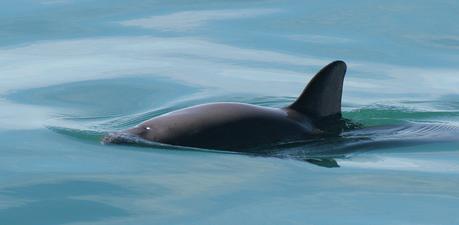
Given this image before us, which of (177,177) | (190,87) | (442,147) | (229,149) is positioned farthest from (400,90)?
(177,177)

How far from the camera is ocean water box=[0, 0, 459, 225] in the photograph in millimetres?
6879

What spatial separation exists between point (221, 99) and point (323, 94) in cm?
225

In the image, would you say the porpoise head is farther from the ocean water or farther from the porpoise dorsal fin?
the porpoise dorsal fin

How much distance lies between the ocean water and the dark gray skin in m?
0.14

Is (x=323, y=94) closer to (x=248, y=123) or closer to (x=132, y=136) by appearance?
(x=248, y=123)

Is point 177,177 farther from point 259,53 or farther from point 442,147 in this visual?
point 259,53

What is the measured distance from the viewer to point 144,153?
319 inches

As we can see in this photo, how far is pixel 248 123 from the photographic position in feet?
27.4

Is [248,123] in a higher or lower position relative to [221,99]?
lower

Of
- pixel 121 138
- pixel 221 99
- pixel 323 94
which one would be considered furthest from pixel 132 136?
pixel 221 99

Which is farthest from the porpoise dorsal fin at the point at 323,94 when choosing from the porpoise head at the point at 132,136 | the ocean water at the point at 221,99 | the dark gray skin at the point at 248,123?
the porpoise head at the point at 132,136

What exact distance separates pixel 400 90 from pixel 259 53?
2177mm

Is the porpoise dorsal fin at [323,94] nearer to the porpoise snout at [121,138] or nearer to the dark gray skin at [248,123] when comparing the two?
the dark gray skin at [248,123]

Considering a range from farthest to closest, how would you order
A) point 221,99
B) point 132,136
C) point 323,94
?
1. point 221,99
2. point 323,94
3. point 132,136
